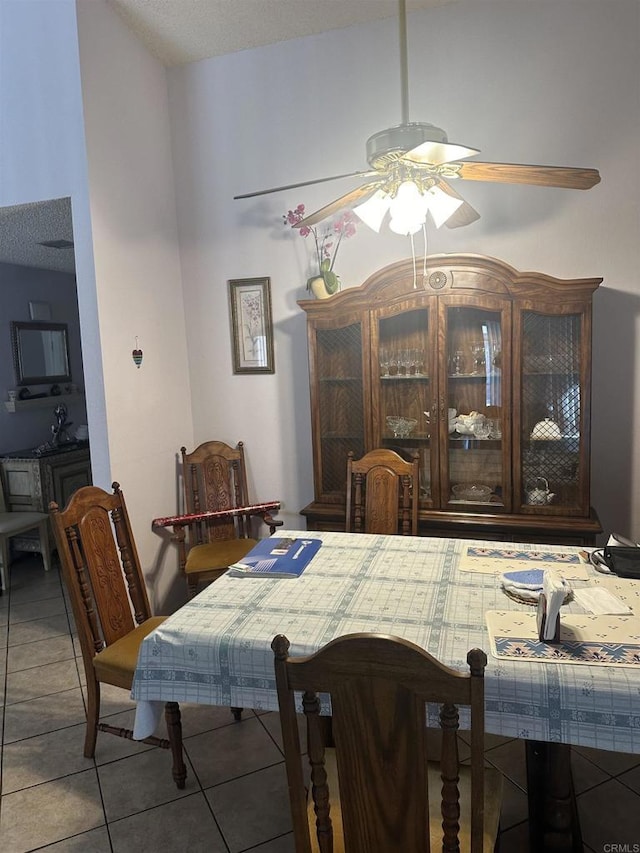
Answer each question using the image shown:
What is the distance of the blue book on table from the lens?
2086 mm

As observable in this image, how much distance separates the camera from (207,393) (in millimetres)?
3744

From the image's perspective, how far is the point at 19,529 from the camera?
4188mm

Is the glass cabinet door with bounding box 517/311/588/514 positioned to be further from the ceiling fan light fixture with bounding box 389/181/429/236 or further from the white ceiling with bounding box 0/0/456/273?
the white ceiling with bounding box 0/0/456/273

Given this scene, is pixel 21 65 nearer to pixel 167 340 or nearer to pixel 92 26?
pixel 92 26

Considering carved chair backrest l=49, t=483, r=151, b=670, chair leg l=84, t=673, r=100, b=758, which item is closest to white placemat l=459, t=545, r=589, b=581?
carved chair backrest l=49, t=483, r=151, b=670

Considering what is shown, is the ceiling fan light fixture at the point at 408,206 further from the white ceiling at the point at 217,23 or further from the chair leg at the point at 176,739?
the chair leg at the point at 176,739

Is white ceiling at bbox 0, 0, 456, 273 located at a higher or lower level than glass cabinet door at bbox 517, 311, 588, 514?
higher

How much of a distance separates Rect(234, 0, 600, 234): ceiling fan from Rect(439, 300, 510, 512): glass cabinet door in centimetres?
81

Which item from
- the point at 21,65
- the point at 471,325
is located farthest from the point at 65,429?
the point at 471,325

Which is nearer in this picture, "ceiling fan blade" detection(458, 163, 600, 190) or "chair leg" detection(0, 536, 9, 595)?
"ceiling fan blade" detection(458, 163, 600, 190)

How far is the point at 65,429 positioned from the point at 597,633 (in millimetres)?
4659

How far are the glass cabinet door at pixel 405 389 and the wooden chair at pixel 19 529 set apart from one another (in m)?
2.68

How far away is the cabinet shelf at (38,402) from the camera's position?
488cm

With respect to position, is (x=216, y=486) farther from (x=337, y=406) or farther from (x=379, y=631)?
(x=379, y=631)
